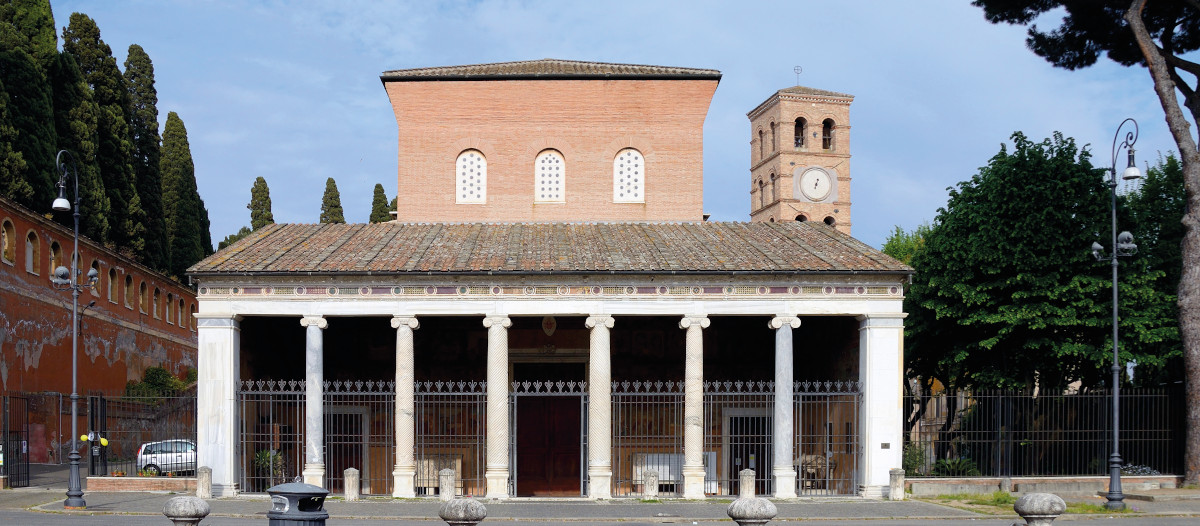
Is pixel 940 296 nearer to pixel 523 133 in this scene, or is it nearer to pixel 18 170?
pixel 523 133

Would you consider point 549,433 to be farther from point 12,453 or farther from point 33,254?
point 33,254

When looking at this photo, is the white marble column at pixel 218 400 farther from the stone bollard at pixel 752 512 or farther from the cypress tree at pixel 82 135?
the cypress tree at pixel 82 135

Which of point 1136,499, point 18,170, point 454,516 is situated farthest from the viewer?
point 18,170

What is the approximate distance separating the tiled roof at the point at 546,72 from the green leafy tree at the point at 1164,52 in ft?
26.2

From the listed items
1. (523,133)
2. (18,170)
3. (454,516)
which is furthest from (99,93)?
(454,516)

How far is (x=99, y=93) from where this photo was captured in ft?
141

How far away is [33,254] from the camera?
32750 millimetres

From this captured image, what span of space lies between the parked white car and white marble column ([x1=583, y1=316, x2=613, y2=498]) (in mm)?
9339

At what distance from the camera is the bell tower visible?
216ft

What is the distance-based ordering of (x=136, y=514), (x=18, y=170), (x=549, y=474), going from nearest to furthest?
(x=136, y=514) → (x=549, y=474) → (x=18, y=170)

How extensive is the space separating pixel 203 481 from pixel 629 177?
1390 cm

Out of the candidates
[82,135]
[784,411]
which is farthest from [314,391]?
[82,135]

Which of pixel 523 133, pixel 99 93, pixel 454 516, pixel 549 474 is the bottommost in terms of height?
pixel 549 474

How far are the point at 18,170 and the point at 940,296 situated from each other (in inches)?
1077
